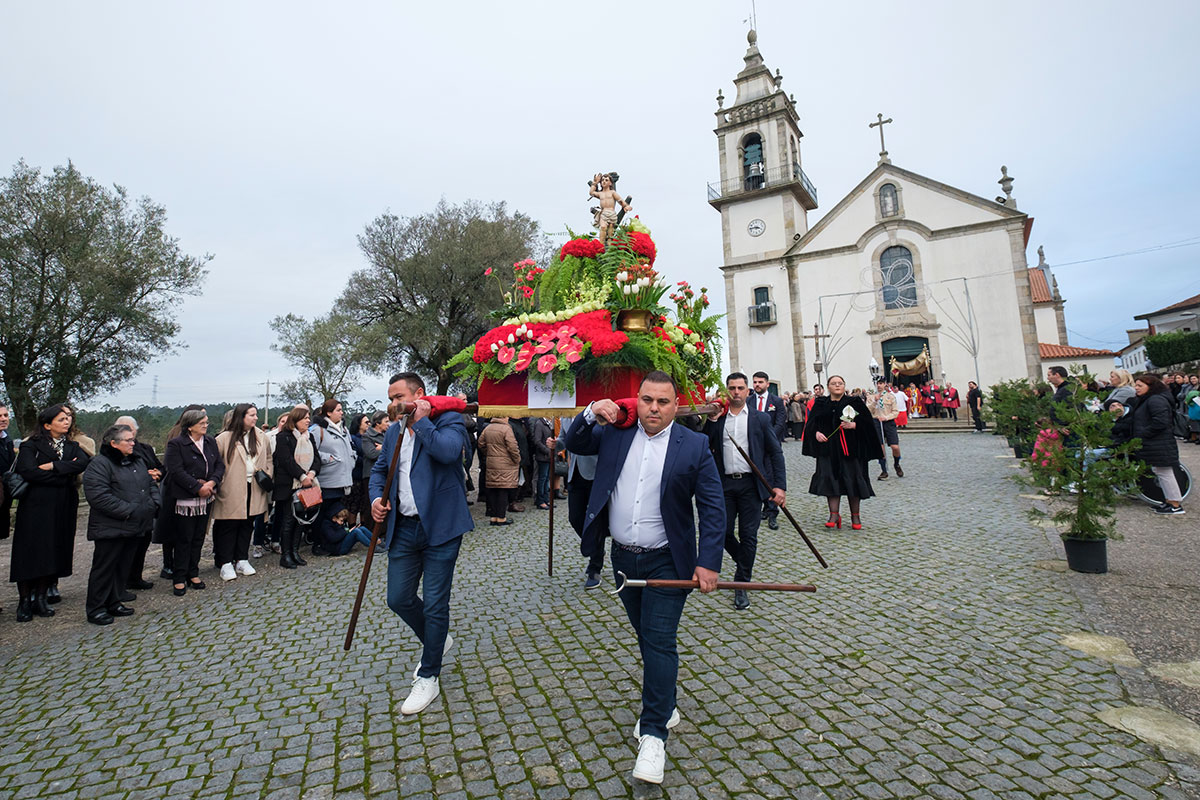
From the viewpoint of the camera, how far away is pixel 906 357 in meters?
28.0

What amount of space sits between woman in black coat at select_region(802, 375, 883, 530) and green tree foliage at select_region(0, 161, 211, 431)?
63.3 feet

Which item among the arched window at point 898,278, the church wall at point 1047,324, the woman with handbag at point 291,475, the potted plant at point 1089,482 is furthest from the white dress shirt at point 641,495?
the church wall at point 1047,324

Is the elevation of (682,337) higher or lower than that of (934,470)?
higher

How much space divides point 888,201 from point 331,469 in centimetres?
2982

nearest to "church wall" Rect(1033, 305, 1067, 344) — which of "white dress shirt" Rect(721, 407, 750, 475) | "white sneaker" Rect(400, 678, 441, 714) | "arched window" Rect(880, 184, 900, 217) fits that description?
"arched window" Rect(880, 184, 900, 217)

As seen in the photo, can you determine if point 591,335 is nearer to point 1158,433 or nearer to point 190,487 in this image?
point 190,487

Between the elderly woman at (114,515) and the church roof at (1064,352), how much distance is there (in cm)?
3874

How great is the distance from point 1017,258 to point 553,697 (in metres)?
30.5

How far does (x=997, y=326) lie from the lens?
2611 centimetres

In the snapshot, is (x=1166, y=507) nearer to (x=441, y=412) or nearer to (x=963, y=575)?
(x=963, y=575)

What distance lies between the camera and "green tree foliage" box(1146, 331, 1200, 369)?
29.1 metres

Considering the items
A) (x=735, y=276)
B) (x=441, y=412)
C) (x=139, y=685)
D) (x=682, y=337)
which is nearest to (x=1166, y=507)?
(x=682, y=337)

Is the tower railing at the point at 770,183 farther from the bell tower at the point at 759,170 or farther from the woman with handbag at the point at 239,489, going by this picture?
the woman with handbag at the point at 239,489

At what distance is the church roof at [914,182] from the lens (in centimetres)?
2658
